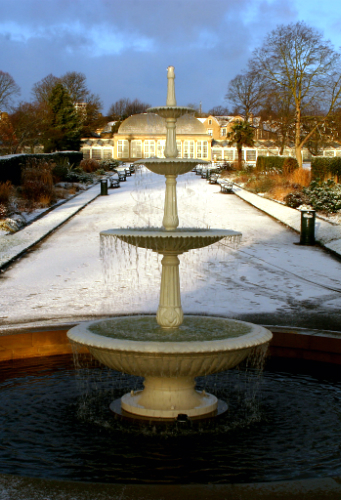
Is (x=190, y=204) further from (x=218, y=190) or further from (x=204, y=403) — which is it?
(x=204, y=403)

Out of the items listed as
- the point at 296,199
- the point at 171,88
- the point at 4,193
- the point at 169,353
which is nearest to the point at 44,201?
the point at 4,193

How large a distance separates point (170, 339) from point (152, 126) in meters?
57.5

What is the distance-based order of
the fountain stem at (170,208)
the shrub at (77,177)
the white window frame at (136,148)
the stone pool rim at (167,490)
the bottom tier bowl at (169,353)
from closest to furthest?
the stone pool rim at (167,490) < the bottom tier bowl at (169,353) < the fountain stem at (170,208) < the shrub at (77,177) < the white window frame at (136,148)

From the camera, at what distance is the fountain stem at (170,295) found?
609 cm

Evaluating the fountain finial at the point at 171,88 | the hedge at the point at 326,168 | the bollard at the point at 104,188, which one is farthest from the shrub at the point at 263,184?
the fountain finial at the point at 171,88

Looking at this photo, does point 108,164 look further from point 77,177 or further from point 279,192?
point 279,192

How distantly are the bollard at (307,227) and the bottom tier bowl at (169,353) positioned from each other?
1030 centimetres

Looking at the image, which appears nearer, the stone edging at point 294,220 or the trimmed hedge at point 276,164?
the stone edging at point 294,220

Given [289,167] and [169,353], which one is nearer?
[169,353]

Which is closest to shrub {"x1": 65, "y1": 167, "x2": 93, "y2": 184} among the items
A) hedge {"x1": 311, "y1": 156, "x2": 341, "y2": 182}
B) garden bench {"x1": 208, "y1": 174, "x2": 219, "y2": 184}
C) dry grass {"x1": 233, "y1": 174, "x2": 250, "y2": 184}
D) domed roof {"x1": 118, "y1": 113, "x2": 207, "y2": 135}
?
garden bench {"x1": 208, "y1": 174, "x2": 219, "y2": 184}

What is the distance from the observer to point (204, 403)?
6.11 metres

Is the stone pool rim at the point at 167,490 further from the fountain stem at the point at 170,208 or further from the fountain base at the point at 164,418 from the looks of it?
the fountain stem at the point at 170,208

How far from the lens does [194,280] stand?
40.9ft

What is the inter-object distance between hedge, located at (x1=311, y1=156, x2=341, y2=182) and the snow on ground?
7.58 m
